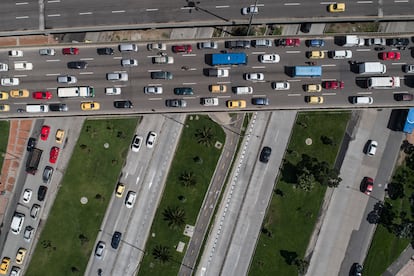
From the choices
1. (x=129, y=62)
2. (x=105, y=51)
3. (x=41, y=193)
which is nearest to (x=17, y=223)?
(x=41, y=193)

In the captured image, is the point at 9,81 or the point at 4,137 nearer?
the point at 9,81

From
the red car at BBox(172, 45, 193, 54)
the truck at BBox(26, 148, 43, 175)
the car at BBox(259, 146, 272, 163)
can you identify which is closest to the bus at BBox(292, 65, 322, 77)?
the car at BBox(259, 146, 272, 163)

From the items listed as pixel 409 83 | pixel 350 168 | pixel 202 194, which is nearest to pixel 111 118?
pixel 202 194

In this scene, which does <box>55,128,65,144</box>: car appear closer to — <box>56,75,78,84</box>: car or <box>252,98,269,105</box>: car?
<box>56,75,78,84</box>: car

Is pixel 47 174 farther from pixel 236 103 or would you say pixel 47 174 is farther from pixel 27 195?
pixel 236 103

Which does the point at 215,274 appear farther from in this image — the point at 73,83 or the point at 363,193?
the point at 73,83

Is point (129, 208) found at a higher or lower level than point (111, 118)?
lower
